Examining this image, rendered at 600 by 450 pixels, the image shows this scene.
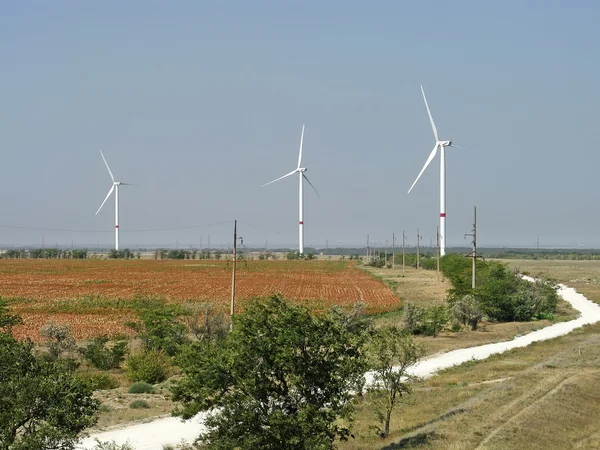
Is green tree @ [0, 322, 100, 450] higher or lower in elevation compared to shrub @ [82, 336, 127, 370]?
higher

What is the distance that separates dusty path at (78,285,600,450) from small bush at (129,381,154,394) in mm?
4995

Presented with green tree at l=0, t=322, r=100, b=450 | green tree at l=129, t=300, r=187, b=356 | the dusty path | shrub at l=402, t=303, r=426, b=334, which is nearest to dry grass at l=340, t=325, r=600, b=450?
the dusty path

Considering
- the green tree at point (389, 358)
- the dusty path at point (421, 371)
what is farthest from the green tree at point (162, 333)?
the green tree at point (389, 358)

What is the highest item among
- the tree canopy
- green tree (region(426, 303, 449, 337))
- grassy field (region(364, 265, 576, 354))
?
the tree canopy

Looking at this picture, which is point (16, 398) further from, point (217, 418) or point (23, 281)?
point (23, 281)

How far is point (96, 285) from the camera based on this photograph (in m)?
93.6

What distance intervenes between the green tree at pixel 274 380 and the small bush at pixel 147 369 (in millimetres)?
14315

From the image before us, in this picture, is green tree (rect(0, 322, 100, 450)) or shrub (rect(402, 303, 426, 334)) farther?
shrub (rect(402, 303, 426, 334))

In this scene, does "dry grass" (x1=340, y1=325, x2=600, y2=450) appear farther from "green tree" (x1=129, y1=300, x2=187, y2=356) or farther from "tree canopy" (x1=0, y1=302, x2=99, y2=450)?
"green tree" (x1=129, y1=300, x2=187, y2=356)

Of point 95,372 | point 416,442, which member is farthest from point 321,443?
point 95,372

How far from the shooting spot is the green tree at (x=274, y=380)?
53.4 feet

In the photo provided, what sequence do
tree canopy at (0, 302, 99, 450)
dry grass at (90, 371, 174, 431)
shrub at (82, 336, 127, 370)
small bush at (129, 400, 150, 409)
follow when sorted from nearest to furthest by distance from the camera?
tree canopy at (0, 302, 99, 450)
dry grass at (90, 371, 174, 431)
small bush at (129, 400, 150, 409)
shrub at (82, 336, 127, 370)

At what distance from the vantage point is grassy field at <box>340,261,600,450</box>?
68.0 ft

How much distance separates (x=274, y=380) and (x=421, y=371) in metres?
17.5
